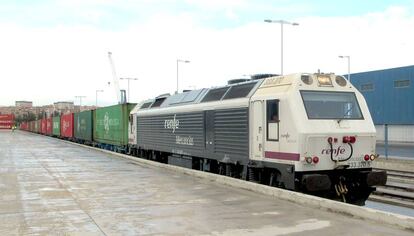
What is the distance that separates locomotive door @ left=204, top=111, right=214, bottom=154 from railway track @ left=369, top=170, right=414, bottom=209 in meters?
4.94

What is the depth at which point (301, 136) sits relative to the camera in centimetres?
1147

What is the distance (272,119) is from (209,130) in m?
3.97

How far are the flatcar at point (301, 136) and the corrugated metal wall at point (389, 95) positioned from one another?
37.3 m

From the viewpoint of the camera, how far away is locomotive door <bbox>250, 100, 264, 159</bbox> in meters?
12.9

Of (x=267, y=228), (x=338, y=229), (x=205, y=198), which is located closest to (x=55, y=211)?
(x=205, y=198)

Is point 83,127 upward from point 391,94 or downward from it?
downward

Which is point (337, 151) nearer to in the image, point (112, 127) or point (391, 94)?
point (112, 127)

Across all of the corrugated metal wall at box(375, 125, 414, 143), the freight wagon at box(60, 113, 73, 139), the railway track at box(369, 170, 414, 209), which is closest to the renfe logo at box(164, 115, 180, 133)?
the railway track at box(369, 170, 414, 209)

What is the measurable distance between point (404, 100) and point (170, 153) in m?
35.1

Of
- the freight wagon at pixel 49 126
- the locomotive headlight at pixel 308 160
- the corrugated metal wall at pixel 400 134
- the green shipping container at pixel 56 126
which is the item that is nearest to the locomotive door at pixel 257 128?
the locomotive headlight at pixel 308 160

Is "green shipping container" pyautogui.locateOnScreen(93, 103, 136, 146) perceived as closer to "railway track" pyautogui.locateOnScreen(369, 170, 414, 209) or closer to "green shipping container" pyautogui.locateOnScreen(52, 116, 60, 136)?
"railway track" pyautogui.locateOnScreen(369, 170, 414, 209)

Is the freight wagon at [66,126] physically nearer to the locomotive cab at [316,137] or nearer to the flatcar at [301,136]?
the flatcar at [301,136]

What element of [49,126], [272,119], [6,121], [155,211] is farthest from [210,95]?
[6,121]

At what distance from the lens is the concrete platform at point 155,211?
312 inches
